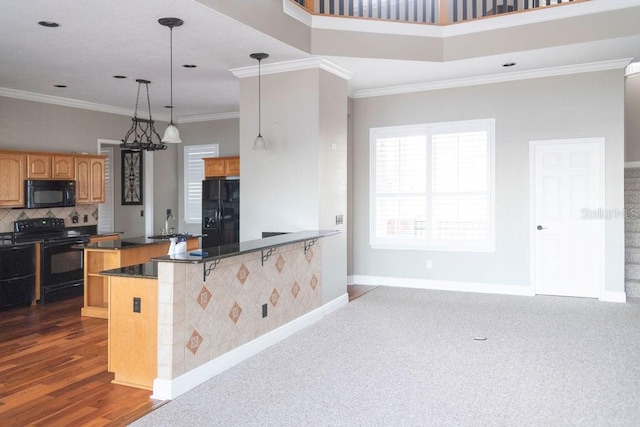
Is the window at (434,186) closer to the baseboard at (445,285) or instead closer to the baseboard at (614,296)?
the baseboard at (445,285)

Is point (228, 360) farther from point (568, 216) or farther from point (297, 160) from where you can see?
point (568, 216)

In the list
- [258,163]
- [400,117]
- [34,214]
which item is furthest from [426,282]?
[34,214]

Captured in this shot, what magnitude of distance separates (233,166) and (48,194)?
8.63 ft

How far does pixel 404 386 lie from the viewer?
11.4 feet

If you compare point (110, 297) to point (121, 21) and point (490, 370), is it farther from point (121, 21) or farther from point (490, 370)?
point (490, 370)

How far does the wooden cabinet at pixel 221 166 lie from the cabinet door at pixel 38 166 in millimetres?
2401

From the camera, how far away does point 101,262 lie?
5.57 meters

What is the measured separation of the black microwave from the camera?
6.30 metres

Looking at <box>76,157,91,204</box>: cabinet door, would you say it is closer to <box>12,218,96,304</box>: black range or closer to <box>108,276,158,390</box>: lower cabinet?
<box>12,218,96,304</box>: black range

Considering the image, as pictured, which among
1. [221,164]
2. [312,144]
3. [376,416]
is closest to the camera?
[376,416]

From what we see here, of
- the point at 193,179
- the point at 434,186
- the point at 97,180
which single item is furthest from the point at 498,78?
the point at 97,180

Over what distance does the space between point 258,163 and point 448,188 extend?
8.49 ft

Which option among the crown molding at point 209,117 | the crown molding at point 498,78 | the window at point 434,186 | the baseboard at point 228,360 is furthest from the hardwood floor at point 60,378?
the crown molding at point 498,78

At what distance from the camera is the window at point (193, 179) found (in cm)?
895
